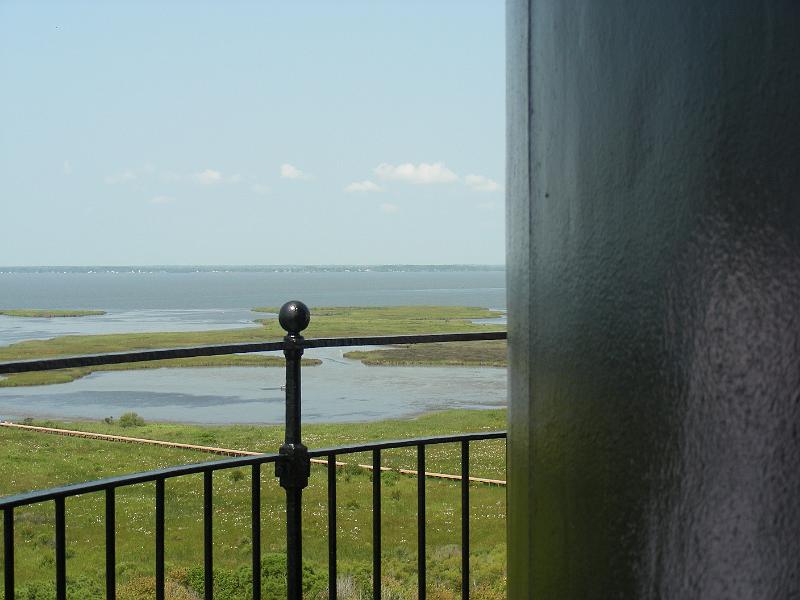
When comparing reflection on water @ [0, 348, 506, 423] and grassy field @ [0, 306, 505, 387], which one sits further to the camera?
grassy field @ [0, 306, 505, 387]

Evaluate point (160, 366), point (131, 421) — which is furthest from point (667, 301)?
point (160, 366)

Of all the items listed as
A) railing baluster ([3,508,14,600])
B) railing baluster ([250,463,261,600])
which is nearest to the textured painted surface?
railing baluster ([3,508,14,600])

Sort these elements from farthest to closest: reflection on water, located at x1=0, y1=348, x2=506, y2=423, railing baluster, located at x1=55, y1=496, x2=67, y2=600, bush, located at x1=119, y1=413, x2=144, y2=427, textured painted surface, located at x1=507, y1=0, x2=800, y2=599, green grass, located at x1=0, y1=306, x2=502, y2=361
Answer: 1. green grass, located at x1=0, y1=306, x2=502, y2=361
2. reflection on water, located at x1=0, y1=348, x2=506, y2=423
3. bush, located at x1=119, y1=413, x2=144, y2=427
4. railing baluster, located at x1=55, y1=496, x2=67, y2=600
5. textured painted surface, located at x1=507, y1=0, x2=800, y2=599

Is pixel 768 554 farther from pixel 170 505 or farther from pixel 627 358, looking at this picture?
pixel 170 505

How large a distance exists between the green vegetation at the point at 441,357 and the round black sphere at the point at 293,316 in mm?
56475

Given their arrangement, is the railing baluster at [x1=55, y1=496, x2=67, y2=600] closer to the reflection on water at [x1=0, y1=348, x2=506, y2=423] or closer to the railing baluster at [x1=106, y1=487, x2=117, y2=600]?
the railing baluster at [x1=106, y1=487, x2=117, y2=600]

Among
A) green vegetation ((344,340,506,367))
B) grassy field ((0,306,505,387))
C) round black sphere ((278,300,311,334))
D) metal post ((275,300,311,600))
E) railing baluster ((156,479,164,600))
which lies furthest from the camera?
green vegetation ((344,340,506,367))

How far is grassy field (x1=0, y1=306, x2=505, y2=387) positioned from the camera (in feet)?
186

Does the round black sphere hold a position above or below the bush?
above

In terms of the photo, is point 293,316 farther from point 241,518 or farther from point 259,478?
point 241,518

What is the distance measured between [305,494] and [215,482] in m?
3.06

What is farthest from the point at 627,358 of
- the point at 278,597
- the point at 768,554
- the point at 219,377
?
the point at 219,377

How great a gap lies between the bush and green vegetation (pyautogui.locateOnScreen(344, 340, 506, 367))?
1050 inches

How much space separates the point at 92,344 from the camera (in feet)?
193
